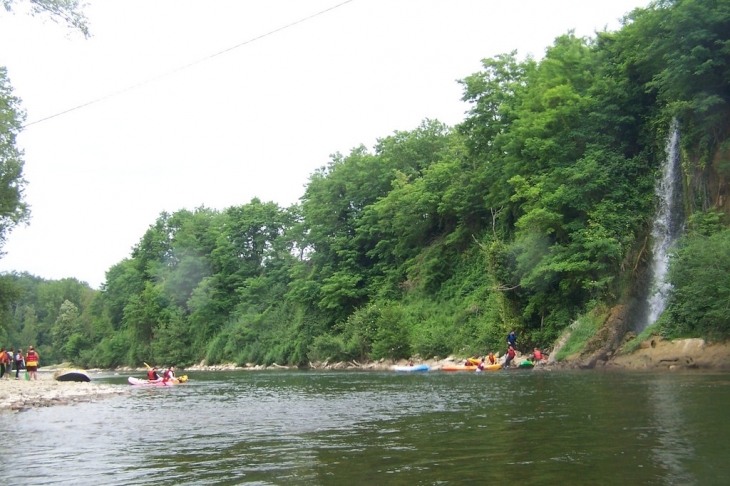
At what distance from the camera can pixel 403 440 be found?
1044 centimetres

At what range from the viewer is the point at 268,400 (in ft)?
64.8

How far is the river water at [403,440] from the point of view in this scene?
7777 millimetres

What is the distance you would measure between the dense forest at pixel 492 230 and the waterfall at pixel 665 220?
19.2 inches

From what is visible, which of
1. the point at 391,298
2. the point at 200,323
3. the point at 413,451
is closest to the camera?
the point at 413,451

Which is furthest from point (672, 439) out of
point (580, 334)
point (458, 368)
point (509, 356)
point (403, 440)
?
point (458, 368)

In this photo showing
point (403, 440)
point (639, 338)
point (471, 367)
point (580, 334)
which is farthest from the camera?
point (471, 367)

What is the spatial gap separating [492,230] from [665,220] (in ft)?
45.2

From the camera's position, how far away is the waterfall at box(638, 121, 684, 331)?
29.1 metres

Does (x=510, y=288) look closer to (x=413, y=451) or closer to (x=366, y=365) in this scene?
(x=366, y=365)

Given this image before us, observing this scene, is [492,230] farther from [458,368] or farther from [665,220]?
[665,220]

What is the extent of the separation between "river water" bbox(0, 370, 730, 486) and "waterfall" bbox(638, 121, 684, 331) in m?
11.8

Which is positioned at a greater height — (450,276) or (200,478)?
(450,276)

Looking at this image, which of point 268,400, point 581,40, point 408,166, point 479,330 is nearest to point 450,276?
point 479,330

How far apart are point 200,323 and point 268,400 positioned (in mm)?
51271
